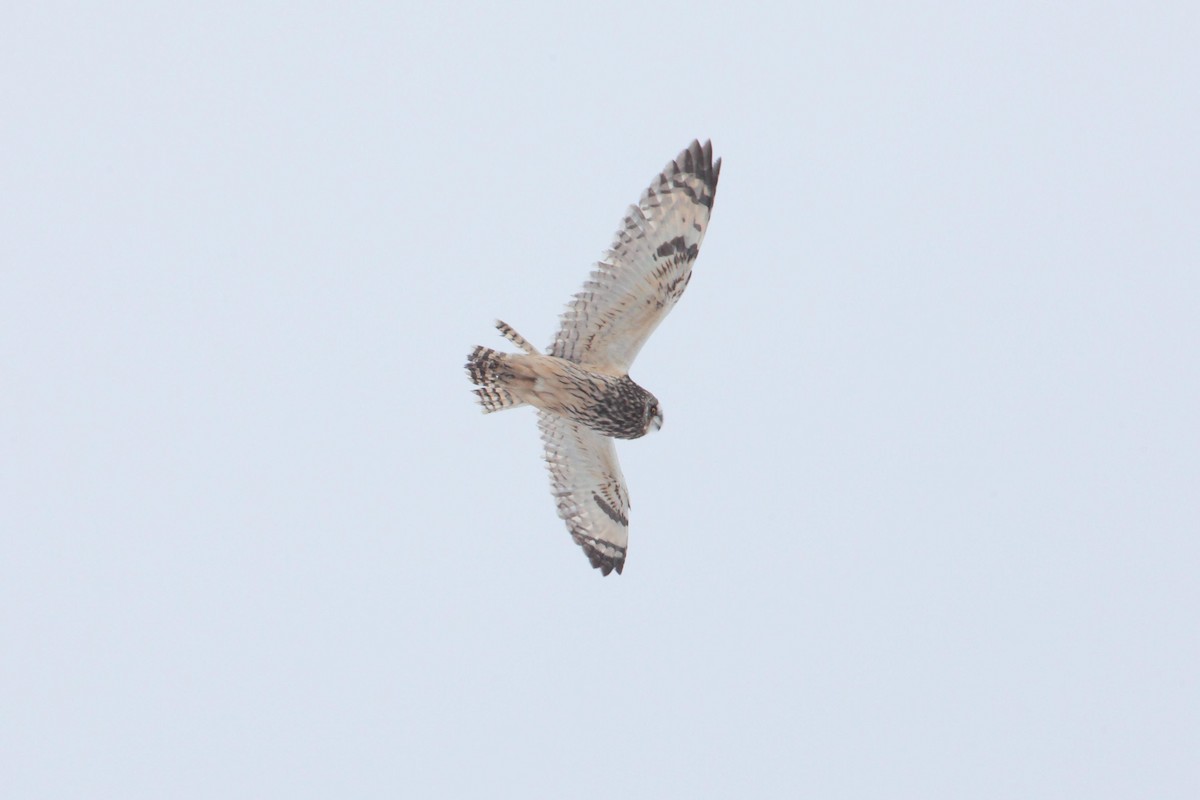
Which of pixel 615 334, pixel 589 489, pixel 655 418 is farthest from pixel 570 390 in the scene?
pixel 589 489

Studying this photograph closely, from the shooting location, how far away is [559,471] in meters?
13.2

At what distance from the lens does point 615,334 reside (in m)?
11.8

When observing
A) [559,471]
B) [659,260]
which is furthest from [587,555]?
[659,260]

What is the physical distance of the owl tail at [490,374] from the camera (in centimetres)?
1193

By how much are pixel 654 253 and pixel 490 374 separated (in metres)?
1.62

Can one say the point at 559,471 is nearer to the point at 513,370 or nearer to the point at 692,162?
the point at 513,370

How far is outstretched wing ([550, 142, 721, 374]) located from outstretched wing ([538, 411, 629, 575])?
1373 mm

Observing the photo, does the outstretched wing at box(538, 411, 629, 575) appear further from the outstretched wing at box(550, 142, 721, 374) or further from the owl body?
the outstretched wing at box(550, 142, 721, 374)

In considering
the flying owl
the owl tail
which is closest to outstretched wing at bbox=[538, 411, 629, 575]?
the flying owl

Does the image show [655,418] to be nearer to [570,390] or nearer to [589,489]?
[570,390]

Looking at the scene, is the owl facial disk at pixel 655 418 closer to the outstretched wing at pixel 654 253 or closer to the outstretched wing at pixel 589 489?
the outstretched wing at pixel 654 253

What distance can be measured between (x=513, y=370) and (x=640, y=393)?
0.96m

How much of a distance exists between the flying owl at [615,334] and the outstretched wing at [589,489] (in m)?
0.02

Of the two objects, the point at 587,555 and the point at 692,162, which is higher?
the point at 692,162
